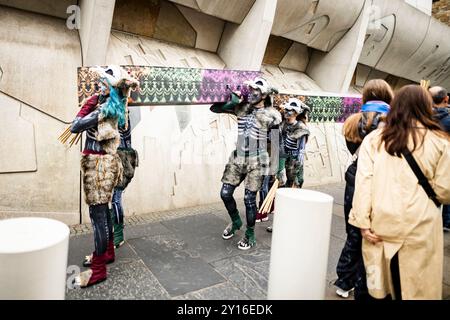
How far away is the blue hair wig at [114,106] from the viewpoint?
2660mm

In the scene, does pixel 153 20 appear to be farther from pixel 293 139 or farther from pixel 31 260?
pixel 31 260

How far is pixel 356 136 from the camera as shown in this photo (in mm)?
2635

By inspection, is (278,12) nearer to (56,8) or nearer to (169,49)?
(169,49)

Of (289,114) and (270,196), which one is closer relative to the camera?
(270,196)

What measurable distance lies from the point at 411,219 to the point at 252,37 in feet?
17.2

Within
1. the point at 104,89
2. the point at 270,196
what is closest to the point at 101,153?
the point at 104,89

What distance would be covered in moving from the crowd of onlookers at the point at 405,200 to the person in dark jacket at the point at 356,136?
16.4 inches

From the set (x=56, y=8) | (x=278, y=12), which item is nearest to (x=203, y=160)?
(x=56, y=8)

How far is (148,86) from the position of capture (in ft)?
13.9

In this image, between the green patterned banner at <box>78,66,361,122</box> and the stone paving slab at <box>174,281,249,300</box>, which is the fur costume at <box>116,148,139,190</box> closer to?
the green patterned banner at <box>78,66,361,122</box>

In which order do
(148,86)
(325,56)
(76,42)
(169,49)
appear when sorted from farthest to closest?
(325,56), (169,49), (76,42), (148,86)

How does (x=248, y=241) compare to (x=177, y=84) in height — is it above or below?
below

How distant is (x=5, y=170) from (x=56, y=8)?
2.60 m

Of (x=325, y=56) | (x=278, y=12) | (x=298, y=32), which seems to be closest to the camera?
(x=278, y=12)
